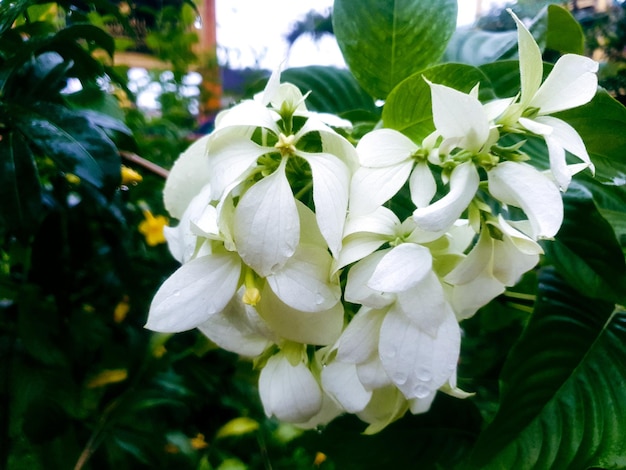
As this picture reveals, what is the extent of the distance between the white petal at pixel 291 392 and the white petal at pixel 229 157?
0.31 feet

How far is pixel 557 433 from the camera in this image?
32 centimetres

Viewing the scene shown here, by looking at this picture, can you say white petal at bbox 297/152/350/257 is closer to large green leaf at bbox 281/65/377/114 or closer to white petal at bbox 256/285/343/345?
white petal at bbox 256/285/343/345

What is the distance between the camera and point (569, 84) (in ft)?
0.70

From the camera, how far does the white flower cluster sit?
19 centimetres

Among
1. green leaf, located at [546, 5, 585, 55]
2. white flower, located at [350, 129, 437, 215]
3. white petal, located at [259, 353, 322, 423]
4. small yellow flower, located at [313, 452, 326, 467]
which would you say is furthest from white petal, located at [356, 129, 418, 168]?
small yellow flower, located at [313, 452, 326, 467]

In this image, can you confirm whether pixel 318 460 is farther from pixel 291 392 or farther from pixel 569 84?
pixel 569 84

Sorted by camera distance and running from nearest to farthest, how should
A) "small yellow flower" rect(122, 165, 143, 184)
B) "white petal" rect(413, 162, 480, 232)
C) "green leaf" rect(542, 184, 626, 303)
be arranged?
"white petal" rect(413, 162, 480, 232), "green leaf" rect(542, 184, 626, 303), "small yellow flower" rect(122, 165, 143, 184)

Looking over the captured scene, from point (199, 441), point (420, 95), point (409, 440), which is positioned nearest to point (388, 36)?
point (420, 95)

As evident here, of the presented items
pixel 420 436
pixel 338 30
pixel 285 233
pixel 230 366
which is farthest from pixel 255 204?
pixel 230 366

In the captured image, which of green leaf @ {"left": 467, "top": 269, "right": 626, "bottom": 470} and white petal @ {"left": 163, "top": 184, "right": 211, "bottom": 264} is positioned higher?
white petal @ {"left": 163, "top": 184, "right": 211, "bottom": 264}

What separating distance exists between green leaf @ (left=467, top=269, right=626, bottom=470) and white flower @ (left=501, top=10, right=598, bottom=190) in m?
0.15

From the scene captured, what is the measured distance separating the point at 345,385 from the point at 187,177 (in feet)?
0.42

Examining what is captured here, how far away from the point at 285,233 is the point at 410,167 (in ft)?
0.20

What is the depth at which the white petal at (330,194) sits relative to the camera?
0.63 feet
